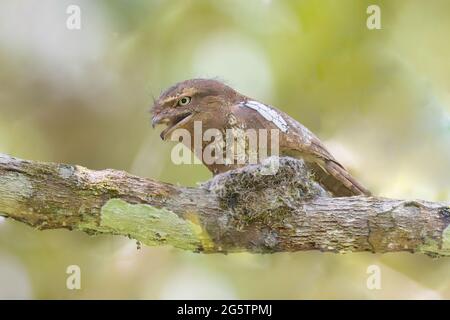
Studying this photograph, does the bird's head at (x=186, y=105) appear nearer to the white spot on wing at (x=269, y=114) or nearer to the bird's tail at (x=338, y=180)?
the white spot on wing at (x=269, y=114)

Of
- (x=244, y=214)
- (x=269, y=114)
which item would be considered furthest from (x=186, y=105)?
(x=244, y=214)

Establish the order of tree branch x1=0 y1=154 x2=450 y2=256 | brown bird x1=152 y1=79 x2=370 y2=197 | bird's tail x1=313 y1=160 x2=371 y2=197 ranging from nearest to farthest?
tree branch x1=0 y1=154 x2=450 y2=256 < brown bird x1=152 y1=79 x2=370 y2=197 < bird's tail x1=313 y1=160 x2=371 y2=197

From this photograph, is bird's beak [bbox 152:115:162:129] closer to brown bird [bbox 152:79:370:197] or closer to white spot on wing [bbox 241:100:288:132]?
brown bird [bbox 152:79:370:197]

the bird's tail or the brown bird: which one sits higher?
the brown bird

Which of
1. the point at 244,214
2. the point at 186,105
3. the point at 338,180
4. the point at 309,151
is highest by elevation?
the point at 186,105

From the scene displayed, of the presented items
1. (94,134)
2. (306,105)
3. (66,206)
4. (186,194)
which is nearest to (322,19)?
(306,105)

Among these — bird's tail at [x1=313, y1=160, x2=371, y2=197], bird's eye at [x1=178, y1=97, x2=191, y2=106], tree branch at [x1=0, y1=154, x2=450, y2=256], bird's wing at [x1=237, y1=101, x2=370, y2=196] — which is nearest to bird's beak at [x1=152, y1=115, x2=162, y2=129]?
bird's eye at [x1=178, y1=97, x2=191, y2=106]

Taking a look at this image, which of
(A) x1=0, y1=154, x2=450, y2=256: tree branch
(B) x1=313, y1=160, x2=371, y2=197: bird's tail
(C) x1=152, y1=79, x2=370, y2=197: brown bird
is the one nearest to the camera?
(A) x1=0, y1=154, x2=450, y2=256: tree branch

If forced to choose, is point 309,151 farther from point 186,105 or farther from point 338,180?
point 186,105
